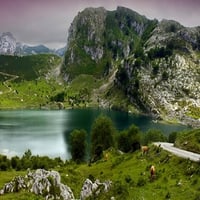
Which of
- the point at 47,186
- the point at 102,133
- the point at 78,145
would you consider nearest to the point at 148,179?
the point at 47,186

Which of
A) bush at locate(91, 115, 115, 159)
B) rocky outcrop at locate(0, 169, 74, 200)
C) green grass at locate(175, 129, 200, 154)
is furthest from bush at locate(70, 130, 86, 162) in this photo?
rocky outcrop at locate(0, 169, 74, 200)

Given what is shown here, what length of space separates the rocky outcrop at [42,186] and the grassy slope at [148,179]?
7.04ft

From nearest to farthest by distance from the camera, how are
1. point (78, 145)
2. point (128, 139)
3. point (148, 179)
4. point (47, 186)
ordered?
point (47, 186), point (148, 179), point (128, 139), point (78, 145)

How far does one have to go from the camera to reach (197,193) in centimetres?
4081

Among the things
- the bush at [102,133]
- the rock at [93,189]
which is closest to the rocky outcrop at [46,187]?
the rock at [93,189]

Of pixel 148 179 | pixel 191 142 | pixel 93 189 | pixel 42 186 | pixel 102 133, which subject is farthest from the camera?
pixel 102 133

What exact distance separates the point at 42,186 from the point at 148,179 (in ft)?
48.2

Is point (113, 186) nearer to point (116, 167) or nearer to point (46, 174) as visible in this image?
point (46, 174)

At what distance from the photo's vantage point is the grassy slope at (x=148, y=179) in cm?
4209

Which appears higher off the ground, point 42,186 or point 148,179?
point 42,186

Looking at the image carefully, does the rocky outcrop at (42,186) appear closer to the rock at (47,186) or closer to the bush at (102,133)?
the rock at (47,186)

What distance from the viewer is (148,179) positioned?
50906mm

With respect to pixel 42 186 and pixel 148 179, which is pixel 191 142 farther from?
pixel 42 186

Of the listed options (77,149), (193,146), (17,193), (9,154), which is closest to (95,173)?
(193,146)
